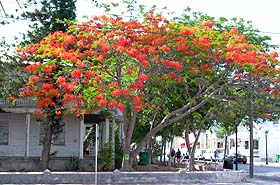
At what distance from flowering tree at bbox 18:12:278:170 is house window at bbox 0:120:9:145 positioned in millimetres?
7411

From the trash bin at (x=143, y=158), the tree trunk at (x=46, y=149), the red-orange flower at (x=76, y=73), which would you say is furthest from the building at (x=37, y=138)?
the trash bin at (x=143, y=158)

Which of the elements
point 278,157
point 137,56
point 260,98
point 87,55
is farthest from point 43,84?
point 278,157

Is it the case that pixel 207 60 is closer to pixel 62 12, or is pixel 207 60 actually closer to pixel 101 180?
pixel 101 180

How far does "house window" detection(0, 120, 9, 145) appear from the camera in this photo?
2870 centimetres

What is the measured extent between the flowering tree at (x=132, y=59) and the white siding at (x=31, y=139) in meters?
7.07

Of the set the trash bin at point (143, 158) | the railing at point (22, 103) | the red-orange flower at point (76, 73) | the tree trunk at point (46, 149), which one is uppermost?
the red-orange flower at point (76, 73)

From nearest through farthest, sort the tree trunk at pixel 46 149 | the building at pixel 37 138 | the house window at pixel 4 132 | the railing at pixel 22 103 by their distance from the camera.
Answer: the tree trunk at pixel 46 149
the railing at pixel 22 103
the building at pixel 37 138
the house window at pixel 4 132

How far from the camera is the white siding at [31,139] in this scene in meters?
28.6

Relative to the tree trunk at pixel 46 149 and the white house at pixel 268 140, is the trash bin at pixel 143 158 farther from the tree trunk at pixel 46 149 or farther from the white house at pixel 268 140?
the white house at pixel 268 140

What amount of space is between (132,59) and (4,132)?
38.0ft

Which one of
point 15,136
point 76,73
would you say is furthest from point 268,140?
point 76,73

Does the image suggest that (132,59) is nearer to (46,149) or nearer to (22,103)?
(46,149)

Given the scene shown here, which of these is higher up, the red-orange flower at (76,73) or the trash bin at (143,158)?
the red-orange flower at (76,73)

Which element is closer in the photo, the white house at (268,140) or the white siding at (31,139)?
the white siding at (31,139)
